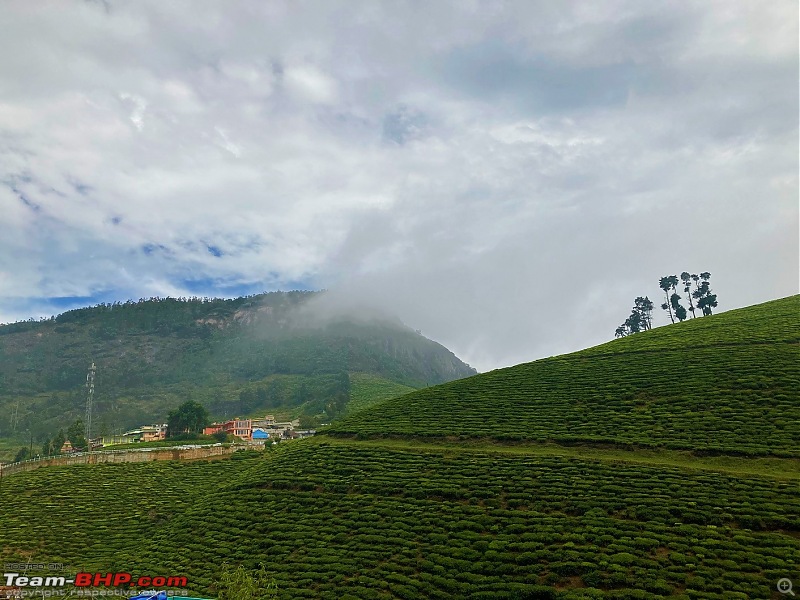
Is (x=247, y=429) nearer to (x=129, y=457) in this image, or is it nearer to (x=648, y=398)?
(x=129, y=457)

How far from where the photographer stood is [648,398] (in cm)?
5656

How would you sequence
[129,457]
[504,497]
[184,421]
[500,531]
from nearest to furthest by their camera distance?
[500,531], [504,497], [129,457], [184,421]

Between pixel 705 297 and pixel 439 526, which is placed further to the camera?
pixel 705 297

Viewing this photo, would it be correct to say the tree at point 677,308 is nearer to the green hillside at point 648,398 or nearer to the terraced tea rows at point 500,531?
the green hillside at point 648,398

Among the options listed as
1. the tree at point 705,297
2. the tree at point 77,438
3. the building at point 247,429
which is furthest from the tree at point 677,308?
→ the tree at point 77,438

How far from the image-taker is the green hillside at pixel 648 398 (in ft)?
153

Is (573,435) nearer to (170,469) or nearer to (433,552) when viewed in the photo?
(433,552)

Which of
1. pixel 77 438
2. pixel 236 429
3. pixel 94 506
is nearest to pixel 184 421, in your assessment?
pixel 236 429

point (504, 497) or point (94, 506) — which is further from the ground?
point (94, 506)

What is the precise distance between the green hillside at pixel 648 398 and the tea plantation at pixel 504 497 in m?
0.29

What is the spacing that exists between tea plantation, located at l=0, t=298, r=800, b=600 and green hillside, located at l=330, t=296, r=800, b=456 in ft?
0.96

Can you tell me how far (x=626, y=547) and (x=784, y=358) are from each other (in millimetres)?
39936

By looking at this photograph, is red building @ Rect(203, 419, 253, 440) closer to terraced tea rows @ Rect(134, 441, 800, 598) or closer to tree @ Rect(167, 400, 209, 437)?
tree @ Rect(167, 400, 209, 437)

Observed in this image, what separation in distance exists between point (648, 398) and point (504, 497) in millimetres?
24993
